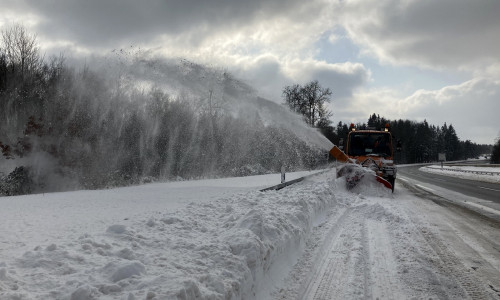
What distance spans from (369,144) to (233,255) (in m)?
13.2

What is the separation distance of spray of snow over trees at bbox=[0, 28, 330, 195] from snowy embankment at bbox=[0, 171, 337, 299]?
34.1 feet

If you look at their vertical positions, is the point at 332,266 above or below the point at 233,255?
below

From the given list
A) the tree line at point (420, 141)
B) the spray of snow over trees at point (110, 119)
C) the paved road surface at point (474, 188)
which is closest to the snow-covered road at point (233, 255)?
the paved road surface at point (474, 188)

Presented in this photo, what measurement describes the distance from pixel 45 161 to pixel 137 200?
33.6 ft

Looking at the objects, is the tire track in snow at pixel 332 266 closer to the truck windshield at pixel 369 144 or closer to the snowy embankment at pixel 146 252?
the snowy embankment at pixel 146 252

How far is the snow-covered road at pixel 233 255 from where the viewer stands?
3.09 m

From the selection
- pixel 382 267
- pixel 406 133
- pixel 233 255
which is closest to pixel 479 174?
pixel 382 267

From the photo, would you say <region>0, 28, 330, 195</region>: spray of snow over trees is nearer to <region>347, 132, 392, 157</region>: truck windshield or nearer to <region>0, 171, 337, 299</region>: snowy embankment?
<region>347, 132, 392, 157</region>: truck windshield

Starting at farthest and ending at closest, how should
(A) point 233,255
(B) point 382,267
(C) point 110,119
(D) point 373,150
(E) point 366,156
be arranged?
(C) point 110,119 < (D) point 373,150 < (E) point 366,156 < (B) point 382,267 < (A) point 233,255

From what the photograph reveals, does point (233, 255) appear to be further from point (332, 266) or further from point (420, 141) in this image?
point (420, 141)

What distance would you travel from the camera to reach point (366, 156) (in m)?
15.6

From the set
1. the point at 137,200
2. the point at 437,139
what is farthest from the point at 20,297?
the point at 437,139

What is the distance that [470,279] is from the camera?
14.9ft

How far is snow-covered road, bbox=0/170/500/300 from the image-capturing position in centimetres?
309
